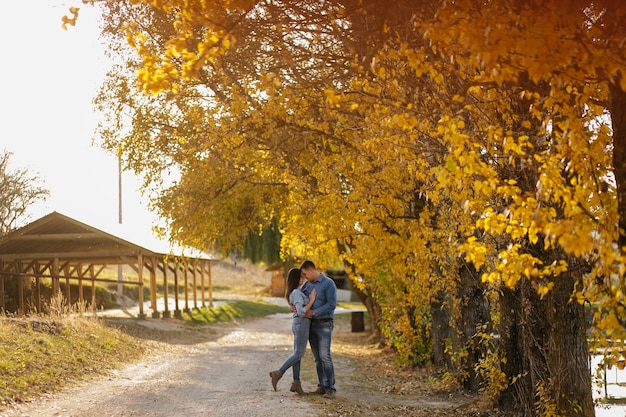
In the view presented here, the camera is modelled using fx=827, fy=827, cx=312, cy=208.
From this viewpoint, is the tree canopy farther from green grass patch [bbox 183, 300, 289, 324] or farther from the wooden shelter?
green grass patch [bbox 183, 300, 289, 324]

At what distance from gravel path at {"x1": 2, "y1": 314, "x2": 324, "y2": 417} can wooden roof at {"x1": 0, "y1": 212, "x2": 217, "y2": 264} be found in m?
11.5

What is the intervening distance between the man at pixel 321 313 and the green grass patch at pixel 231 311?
24.1 m

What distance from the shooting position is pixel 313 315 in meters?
11.9

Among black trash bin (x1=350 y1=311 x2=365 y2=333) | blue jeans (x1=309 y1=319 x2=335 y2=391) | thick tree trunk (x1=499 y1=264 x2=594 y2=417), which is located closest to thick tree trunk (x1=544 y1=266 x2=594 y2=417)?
thick tree trunk (x1=499 y1=264 x2=594 y2=417)

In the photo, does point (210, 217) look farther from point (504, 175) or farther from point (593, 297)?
point (593, 297)

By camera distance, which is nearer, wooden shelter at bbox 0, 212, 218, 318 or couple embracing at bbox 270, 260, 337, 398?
couple embracing at bbox 270, 260, 337, 398

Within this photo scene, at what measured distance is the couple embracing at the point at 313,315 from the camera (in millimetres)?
11922

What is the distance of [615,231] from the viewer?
5.86 meters

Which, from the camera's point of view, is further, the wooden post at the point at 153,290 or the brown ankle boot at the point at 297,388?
the wooden post at the point at 153,290

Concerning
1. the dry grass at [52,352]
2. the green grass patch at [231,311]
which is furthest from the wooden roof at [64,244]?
the dry grass at [52,352]

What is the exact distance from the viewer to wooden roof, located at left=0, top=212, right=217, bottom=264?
30719 millimetres

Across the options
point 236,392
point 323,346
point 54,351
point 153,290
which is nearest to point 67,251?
point 153,290

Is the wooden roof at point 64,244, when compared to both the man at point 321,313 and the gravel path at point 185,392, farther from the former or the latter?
Answer: the man at point 321,313

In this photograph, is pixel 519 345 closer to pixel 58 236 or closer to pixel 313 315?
pixel 313 315
